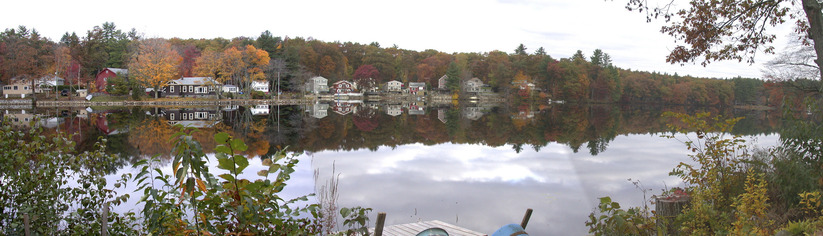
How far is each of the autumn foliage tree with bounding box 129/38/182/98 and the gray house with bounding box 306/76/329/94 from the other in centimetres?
2834

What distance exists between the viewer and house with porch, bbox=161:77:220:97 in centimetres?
6226

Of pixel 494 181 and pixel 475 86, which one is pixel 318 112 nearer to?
pixel 494 181

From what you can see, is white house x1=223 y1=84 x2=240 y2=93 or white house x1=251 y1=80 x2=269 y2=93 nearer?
white house x1=223 y1=84 x2=240 y2=93

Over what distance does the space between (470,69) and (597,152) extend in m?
91.8

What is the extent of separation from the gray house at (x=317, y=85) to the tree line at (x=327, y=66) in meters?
1.79

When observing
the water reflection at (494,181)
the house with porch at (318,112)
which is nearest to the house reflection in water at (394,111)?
the house with porch at (318,112)

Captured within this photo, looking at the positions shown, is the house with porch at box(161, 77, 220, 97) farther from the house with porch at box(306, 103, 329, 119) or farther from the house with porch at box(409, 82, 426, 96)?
the house with porch at box(409, 82, 426, 96)

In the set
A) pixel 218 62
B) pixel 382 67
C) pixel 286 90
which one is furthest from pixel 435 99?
pixel 218 62

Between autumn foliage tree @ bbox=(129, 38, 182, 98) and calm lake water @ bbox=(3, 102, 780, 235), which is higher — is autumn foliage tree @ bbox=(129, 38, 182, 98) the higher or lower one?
the higher one

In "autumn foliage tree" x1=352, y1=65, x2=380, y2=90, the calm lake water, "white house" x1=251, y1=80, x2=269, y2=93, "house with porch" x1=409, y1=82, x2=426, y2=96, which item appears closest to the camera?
the calm lake water

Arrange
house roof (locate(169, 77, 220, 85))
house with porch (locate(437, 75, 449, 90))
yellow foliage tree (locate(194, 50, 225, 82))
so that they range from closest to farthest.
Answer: yellow foliage tree (locate(194, 50, 225, 82)) → house roof (locate(169, 77, 220, 85)) → house with porch (locate(437, 75, 449, 90))

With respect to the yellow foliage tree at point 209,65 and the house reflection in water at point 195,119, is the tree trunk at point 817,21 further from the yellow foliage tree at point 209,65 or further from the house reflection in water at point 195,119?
the yellow foliage tree at point 209,65

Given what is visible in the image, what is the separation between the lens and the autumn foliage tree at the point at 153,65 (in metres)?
55.8

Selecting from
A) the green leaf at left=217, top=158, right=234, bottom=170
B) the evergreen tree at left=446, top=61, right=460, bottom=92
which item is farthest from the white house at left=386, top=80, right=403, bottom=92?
the green leaf at left=217, top=158, right=234, bottom=170
